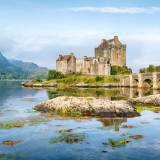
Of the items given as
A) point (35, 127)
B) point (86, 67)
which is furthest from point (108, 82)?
point (35, 127)

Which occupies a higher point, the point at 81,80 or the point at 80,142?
the point at 81,80

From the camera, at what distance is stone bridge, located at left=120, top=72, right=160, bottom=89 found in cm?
12581

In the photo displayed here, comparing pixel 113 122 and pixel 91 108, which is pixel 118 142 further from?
pixel 91 108

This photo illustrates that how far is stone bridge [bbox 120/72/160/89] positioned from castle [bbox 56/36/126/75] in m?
16.7

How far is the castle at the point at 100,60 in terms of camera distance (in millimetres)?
157750

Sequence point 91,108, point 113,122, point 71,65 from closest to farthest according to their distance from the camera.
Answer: point 113,122, point 91,108, point 71,65

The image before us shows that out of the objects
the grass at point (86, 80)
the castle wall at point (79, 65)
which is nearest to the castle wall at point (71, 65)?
the castle wall at point (79, 65)

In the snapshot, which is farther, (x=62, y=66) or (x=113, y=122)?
(x=62, y=66)

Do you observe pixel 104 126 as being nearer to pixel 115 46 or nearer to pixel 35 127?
pixel 35 127

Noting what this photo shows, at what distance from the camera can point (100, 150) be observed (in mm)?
25188

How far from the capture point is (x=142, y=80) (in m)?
133

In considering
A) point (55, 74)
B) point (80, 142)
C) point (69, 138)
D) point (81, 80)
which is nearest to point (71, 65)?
point (55, 74)

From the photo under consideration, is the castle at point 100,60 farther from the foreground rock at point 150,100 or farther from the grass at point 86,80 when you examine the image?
the foreground rock at point 150,100

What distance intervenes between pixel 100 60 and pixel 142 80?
101 ft
